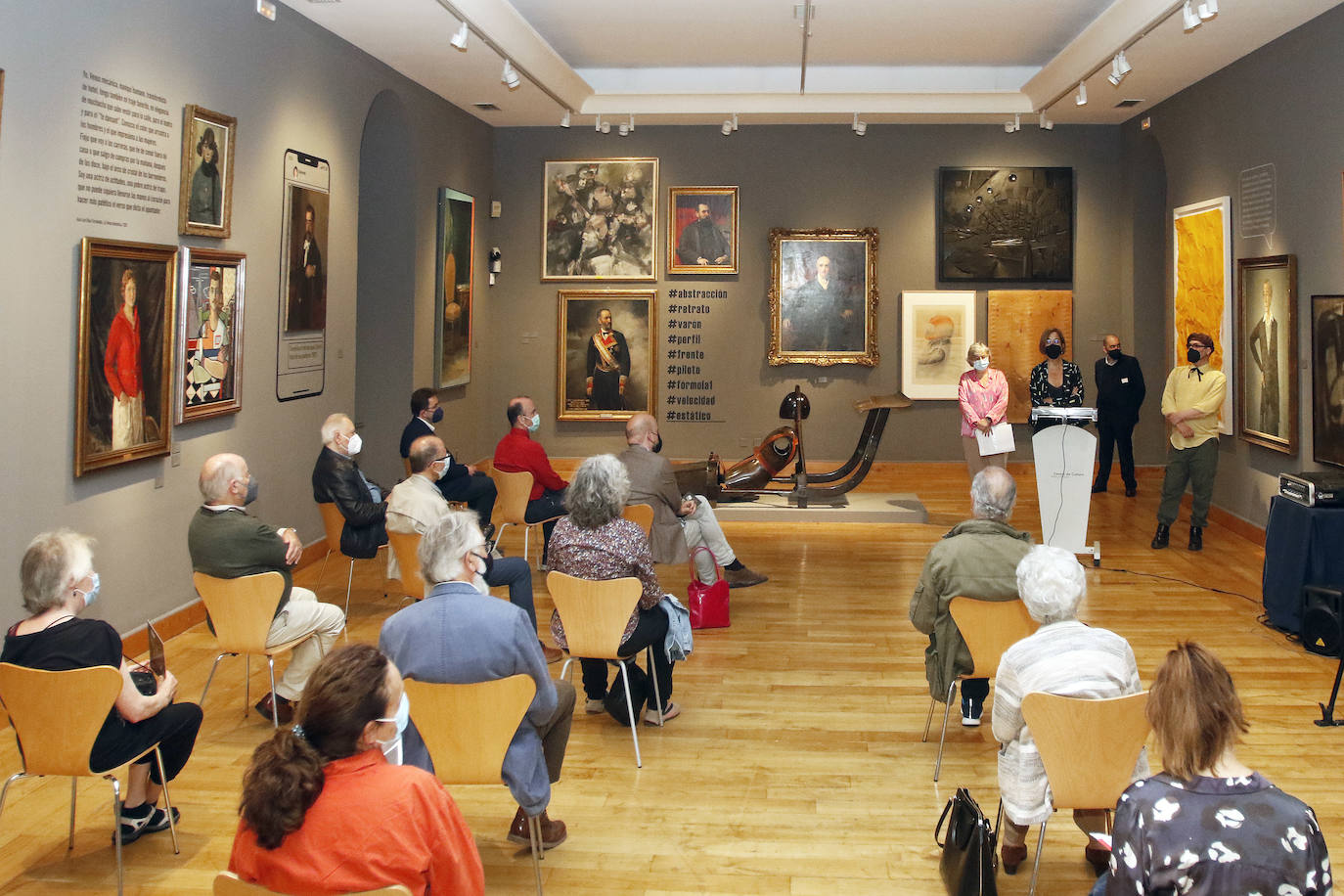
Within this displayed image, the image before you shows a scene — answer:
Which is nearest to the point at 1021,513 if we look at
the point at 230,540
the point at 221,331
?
the point at 221,331

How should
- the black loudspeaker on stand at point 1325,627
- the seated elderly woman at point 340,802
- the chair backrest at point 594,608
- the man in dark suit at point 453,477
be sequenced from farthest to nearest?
the man in dark suit at point 453,477 → the black loudspeaker on stand at point 1325,627 → the chair backrest at point 594,608 → the seated elderly woman at point 340,802

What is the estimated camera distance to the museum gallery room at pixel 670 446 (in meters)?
3.95

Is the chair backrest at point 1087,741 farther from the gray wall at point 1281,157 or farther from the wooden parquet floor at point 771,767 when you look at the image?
the gray wall at point 1281,157

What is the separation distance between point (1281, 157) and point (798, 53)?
15.7ft

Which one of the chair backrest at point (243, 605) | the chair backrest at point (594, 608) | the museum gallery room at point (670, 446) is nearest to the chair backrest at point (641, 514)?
the museum gallery room at point (670, 446)

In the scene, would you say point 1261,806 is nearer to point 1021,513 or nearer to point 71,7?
point 71,7

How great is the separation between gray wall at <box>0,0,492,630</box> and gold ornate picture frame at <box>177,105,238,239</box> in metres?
0.08

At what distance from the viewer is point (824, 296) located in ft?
47.7

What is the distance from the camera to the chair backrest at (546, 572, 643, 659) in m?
5.23

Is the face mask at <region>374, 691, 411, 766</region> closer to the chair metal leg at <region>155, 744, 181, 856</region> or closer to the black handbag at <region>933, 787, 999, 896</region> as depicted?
the chair metal leg at <region>155, 744, 181, 856</region>

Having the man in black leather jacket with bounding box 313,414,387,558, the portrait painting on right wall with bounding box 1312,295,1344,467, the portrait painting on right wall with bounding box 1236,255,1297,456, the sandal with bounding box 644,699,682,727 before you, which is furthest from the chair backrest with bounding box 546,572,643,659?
the portrait painting on right wall with bounding box 1236,255,1297,456

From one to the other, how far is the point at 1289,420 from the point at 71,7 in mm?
9111

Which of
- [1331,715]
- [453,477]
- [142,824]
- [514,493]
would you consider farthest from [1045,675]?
[453,477]

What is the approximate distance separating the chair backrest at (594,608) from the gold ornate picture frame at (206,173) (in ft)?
12.4
